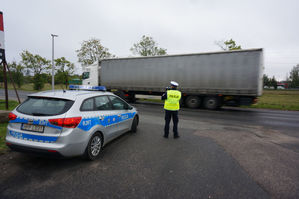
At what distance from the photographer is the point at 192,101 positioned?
39.1 ft

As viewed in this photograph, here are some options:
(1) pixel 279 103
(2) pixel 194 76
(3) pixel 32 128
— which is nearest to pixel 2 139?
(3) pixel 32 128

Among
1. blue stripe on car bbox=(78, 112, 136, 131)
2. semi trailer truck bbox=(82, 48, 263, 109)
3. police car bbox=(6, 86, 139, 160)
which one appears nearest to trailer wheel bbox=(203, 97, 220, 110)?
semi trailer truck bbox=(82, 48, 263, 109)

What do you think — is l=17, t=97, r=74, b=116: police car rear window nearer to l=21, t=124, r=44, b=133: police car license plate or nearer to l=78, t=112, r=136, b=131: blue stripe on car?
l=21, t=124, r=44, b=133: police car license plate

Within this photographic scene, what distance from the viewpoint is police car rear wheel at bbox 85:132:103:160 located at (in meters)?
3.08

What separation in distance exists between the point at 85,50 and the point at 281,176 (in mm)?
30261

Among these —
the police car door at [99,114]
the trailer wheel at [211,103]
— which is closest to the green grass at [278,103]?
the trailer wheel at [211,103]

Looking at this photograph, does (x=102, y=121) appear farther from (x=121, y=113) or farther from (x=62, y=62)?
(x=62, y=62)

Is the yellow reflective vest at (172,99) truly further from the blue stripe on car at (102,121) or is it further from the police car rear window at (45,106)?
the police car rear window at (45,106)

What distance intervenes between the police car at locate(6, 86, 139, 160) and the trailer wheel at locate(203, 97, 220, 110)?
954 centimetres

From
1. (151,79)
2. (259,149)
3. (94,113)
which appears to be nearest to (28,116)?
(94,113)

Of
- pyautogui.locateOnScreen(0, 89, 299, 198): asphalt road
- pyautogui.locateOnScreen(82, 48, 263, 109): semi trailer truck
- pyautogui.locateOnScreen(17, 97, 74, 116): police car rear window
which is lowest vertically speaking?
pyautogui.locateOnScreen(0, 89, 299, 198): asphalt road

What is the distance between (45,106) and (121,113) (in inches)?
72.8

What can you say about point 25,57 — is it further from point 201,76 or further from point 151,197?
point 151,197

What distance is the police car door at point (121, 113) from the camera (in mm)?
4254
